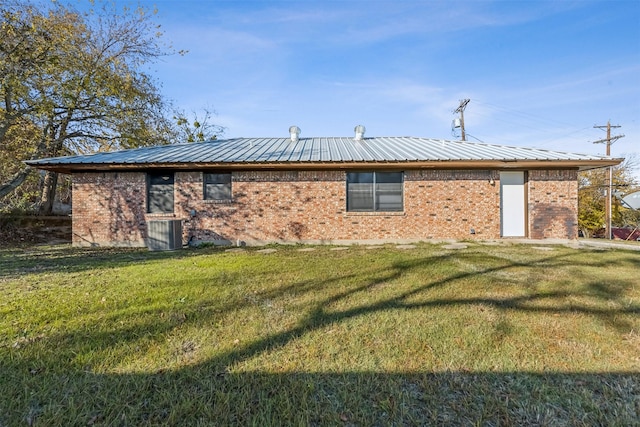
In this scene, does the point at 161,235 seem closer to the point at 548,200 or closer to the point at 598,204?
the point at 548,200

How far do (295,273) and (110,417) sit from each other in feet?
11.8

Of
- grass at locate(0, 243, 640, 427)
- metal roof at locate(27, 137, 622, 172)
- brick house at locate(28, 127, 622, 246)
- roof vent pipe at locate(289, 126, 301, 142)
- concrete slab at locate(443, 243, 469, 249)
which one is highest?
roof vent pipe at locate(289, 126, 301, 142)

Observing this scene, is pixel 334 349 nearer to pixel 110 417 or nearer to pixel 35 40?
pixel 110 417

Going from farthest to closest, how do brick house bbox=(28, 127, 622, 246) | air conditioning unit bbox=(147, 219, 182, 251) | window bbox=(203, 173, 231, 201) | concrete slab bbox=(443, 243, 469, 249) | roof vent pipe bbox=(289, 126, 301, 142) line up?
roof vent pipe bbox=(289, 126, 301, 142)
window bbox=(203, 173, 231, 201)
brick house bbox=(28, 127, 622, 246)
air conditioning unit bbox=(147, 219, 182, 251)
concrete slab bbox=(443, 243, 469, 249)

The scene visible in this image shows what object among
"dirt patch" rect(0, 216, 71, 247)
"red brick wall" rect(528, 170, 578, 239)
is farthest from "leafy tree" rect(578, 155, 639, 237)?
"dirt patch" rect(0, 216, 71, 247)

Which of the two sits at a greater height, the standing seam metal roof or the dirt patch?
the standing seam metal roof

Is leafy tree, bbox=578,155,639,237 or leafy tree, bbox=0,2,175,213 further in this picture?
leafy tree, bbox=578,155,639,237

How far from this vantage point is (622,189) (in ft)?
81.5

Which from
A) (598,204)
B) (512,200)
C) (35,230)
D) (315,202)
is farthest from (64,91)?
(598,204)

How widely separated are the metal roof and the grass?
4795mm

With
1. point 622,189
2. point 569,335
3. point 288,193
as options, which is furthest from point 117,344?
point 622,189

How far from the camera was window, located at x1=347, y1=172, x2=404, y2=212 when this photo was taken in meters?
9.60

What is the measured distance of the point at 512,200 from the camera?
32.2 ft

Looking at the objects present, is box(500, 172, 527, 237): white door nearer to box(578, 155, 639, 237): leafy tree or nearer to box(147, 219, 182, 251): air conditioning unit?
box(147, 219, 182, 251): air conditioning unit
